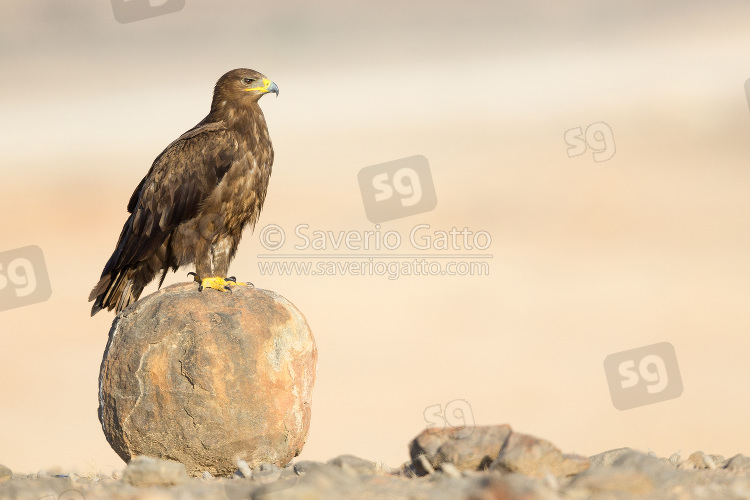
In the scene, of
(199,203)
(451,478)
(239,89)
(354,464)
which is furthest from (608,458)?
(239,89)

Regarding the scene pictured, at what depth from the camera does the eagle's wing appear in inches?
470

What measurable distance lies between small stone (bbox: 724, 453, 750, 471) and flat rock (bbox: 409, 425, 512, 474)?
2.29 metres

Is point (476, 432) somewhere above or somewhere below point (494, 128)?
below

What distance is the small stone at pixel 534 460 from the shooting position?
9.41 m

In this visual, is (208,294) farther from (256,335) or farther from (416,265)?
(416,265)

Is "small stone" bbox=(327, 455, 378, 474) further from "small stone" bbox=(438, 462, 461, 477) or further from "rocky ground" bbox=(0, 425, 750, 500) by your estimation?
"small stone" bbox=(438, 462, 461, 477)

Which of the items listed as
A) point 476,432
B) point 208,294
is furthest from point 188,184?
point 476,432

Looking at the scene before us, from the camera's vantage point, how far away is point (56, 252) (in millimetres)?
35438

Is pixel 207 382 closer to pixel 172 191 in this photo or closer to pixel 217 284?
pixel 217 284

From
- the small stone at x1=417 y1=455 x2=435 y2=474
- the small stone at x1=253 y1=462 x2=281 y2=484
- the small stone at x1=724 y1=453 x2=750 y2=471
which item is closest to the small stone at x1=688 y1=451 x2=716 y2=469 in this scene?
the small stone at x1=724 y1=453 x2=750 y2=471

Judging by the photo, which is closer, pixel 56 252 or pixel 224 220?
pixel 224 220

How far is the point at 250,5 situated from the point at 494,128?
22.7 metres

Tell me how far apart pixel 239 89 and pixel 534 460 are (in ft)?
18.4

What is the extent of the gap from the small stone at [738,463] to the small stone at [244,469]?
15.0 feet
